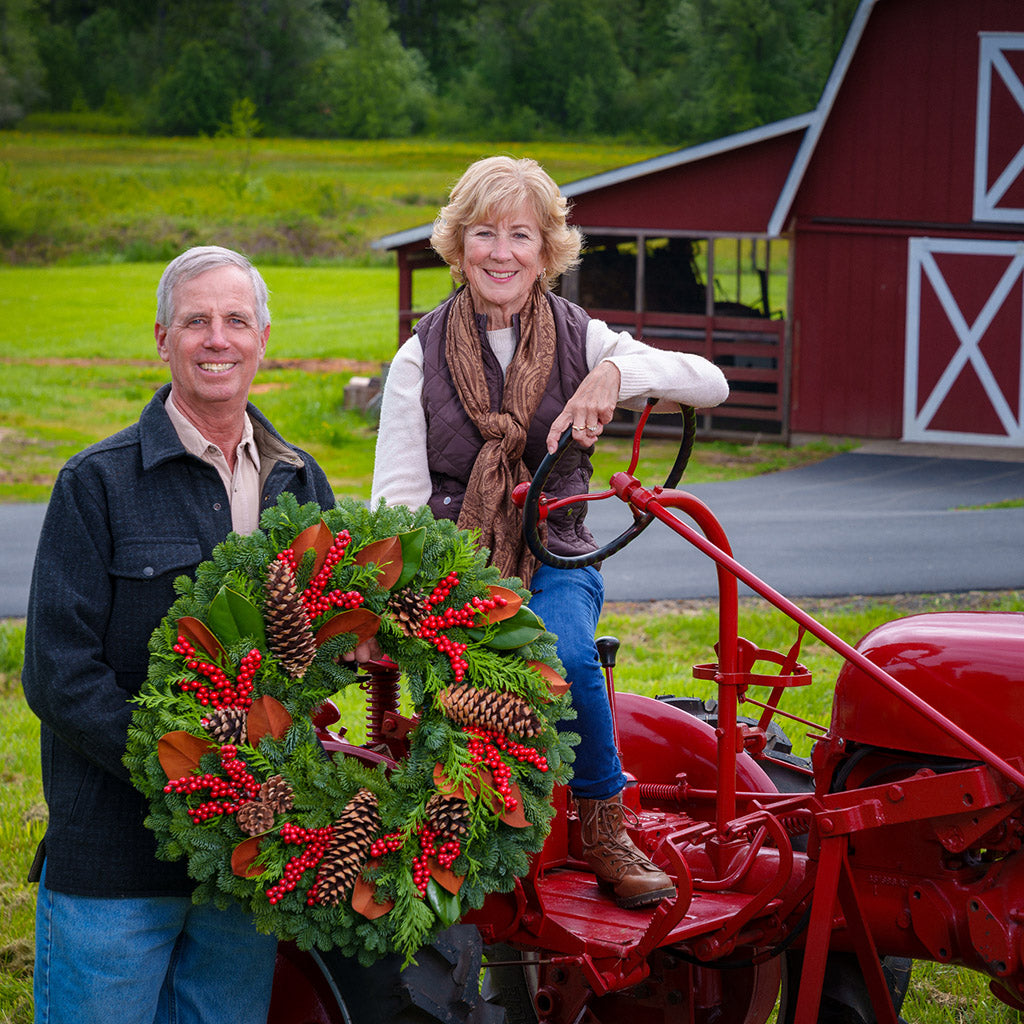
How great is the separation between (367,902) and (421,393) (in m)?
1.16

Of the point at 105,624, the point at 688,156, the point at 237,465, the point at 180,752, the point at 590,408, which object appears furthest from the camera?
the point at 688,156

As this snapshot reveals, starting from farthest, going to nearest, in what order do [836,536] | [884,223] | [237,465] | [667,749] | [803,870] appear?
[884,223] < [836,536] < [667,749] < [803,870] < [237,465]

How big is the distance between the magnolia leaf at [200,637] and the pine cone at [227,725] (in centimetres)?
9

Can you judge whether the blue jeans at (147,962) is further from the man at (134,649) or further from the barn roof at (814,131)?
the barn roof at (814,131)

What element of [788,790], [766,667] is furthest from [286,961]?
[766,667]

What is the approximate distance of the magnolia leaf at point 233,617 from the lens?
2.20 metres

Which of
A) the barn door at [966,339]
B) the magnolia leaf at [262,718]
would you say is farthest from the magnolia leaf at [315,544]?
the barn door at [966,339]

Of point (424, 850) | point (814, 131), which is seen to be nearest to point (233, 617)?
point (424, 850)

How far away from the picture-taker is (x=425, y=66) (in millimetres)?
51156

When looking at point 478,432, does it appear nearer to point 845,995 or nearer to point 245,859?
point 245,859

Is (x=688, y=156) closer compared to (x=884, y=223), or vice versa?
(x=884, y=223)

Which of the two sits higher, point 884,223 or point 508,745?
point 884,223

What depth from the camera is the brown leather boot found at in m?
2.81

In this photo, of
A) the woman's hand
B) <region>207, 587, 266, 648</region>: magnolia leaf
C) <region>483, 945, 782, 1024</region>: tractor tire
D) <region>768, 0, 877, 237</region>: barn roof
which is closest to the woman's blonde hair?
the woman's hand
